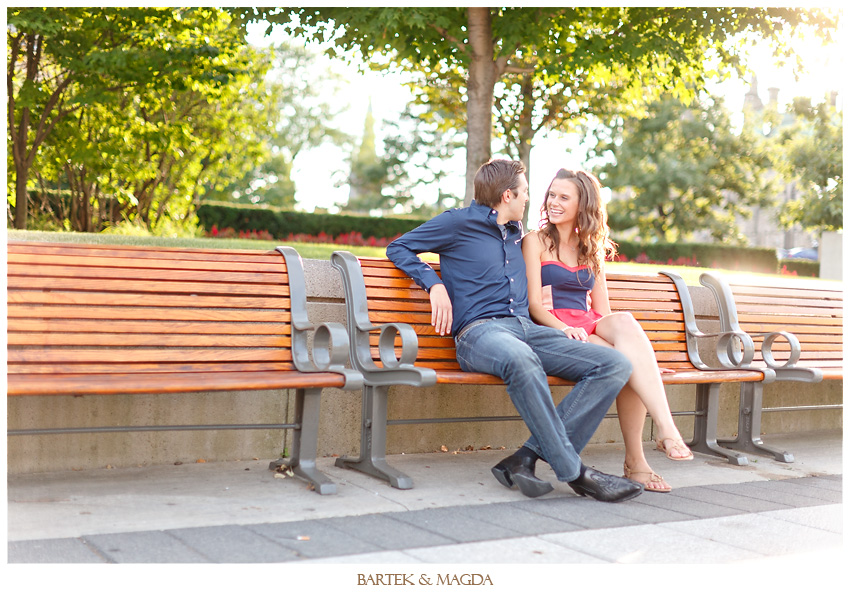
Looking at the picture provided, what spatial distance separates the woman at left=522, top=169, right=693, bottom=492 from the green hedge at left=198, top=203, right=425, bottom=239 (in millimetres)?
14133

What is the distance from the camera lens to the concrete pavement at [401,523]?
2.87 m

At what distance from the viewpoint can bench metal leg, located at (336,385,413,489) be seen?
4.10 meters

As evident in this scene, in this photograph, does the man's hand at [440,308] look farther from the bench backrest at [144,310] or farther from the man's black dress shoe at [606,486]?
the man's black dress shoe at [606,486]

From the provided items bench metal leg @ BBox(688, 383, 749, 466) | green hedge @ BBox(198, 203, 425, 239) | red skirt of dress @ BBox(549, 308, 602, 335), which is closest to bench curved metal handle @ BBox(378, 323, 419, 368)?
red skirt of dress @ BBox(549, 308, 602, 335)

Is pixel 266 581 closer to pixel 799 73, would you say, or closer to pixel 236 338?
pixel 236 338

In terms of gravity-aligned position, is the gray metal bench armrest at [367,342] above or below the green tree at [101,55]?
below

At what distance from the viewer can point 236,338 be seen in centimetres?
402

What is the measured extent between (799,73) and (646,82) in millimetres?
1965

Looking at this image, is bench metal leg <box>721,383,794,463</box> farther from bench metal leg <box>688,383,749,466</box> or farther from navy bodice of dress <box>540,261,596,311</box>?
navy bodice of dress <box>540,261,596,311</box>

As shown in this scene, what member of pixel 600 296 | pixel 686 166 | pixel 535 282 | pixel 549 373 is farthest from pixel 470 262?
pixel 686 166

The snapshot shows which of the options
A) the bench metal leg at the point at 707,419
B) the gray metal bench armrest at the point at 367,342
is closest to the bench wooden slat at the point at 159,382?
the gray metal bench armrest at the point at 367,342

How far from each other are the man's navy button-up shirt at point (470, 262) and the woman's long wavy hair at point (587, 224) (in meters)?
0.29

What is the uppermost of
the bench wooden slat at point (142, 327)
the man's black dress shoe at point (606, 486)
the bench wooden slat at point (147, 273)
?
the bench wooden slat at point (147, 273)

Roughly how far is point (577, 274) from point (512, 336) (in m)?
0.66
